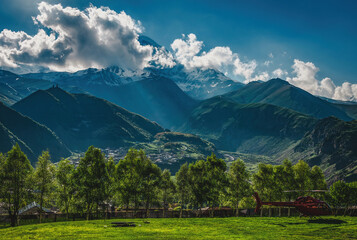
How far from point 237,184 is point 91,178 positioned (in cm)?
4459

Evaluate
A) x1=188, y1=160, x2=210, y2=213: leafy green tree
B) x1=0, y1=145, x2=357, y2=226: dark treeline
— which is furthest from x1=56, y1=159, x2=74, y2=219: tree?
x1=188, y1=160, x2=210, y2=213: leafy green tree

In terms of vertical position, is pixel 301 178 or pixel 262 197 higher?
pixel 301 178

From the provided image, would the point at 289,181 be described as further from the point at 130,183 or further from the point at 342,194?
the point at 130,183

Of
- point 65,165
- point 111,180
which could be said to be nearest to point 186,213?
→ point 111,180

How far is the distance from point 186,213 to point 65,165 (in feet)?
132

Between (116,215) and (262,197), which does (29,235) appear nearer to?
(116,215)

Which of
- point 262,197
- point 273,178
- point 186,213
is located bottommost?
point 186,213

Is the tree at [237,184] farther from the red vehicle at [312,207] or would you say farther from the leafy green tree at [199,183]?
the red vehicle at [312,207]

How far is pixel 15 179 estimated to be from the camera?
6284cm

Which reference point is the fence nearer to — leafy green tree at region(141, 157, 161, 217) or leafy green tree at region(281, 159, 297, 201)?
leafy green tree at region(141, 157, 161, 217)

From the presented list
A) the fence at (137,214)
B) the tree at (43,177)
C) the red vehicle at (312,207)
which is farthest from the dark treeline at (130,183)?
the red vehicle at (312,207)

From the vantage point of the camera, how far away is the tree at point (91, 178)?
66.4 m

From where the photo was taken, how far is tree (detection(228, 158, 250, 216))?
83500 mm

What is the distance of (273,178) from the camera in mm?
86125
